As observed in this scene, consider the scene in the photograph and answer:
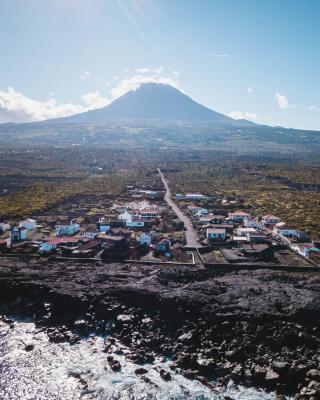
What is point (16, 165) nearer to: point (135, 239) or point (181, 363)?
point (135, 239)

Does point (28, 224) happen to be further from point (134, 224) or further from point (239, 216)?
point (239, 216)

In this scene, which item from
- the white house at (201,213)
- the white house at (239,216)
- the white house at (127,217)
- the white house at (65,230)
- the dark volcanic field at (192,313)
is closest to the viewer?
the dark volcanic field at (192,313)

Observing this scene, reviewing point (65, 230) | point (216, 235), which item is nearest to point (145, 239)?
point (216, 235)

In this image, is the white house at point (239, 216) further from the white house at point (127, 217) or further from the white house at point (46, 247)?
the white house at point (46, 247)

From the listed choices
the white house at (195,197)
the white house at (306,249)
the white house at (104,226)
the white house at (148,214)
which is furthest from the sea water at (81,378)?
the white house at (195,197)

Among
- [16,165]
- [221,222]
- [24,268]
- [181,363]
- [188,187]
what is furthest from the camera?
[16,165]

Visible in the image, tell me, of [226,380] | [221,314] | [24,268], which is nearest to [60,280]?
[24,268]

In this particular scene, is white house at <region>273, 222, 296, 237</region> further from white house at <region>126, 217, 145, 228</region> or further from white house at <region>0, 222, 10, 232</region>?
white house at <region>0, 222, 10, 232</region>
